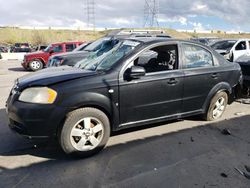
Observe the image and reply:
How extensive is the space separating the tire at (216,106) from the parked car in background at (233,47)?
755cm

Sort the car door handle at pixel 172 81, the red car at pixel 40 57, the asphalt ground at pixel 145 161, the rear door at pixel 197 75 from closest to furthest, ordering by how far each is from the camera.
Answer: the asphalt ground at pixel 145 161, the car door handle at pixel 172 81, the rear door at pixel 197 75, the red car at pixel 40 57

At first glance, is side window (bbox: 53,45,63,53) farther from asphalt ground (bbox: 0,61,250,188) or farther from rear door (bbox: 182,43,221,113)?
rear door (bbox: 182,43,221,113)

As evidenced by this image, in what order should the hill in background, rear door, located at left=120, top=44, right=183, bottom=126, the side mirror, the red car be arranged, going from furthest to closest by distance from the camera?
the hill in background < the red car < rear door, located at left=120, top=44, right=183, bottom=126 < the side mirror

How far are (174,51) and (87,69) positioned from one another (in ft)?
5.28

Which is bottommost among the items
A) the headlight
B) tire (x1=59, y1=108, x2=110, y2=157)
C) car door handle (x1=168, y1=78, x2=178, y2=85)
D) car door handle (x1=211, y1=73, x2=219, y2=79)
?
tire (x1=59, y1=108, x2=110, y2=157)

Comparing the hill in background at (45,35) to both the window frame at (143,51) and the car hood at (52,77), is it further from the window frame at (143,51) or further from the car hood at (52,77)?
the car hood at (52,77)

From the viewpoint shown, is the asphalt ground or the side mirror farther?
the side mirror

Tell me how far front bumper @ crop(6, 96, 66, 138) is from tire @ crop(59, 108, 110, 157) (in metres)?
0.13

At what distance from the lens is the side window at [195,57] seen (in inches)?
200

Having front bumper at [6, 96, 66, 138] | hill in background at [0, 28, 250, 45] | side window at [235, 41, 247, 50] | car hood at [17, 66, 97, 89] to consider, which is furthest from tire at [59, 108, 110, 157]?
hill in background at [0, 28, 250, 45]

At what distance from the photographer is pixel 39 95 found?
12.7 feet

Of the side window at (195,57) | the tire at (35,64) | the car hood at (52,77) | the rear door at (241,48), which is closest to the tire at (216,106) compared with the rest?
the side window at (195,57)

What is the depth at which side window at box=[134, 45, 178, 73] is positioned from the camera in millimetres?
4875

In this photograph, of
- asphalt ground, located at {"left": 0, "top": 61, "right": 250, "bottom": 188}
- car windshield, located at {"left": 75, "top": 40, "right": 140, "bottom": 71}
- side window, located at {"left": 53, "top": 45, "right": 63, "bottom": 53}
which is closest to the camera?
asphalt ground, located at {"left": 0, "top": 61, "right": 250, "bottom": 188}
